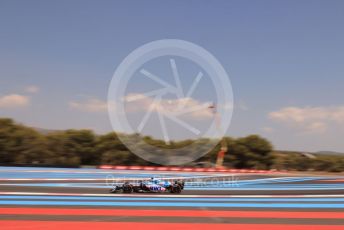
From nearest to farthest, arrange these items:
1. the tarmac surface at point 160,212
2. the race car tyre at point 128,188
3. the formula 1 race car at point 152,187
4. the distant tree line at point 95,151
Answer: the tarmac surface at point 160,212 < the race car tyre at point 128,188 < the formula 1 race car at point 152,187 < the distant tree line at point 95,151

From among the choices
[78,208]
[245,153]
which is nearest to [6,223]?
[78,208]

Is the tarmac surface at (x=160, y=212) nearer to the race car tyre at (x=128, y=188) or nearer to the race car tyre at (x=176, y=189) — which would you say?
the race car tyre at (x=128, y=188)

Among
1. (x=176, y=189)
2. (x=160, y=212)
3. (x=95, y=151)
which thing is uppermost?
(x=95, y=151)

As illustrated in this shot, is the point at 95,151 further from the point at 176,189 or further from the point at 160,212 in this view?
the point at 160,212

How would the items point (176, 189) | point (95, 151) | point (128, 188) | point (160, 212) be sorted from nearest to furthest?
point (160, 212), point (128, 188), point (176, 189), point (95, 151)

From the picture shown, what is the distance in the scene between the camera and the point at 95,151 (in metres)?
45.6

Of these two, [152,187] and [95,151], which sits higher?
[95,151]

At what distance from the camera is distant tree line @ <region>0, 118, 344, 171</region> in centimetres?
4022

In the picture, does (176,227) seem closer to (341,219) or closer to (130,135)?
(341,219)

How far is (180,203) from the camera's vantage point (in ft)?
38.7

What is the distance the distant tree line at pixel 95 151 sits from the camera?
40.2 metres

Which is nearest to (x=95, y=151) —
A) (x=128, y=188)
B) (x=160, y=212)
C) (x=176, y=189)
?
(x=128, y=188)

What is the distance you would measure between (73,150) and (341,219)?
37091 millimetres

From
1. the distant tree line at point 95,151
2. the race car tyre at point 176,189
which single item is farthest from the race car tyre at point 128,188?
the distant tree line at point 95,151
